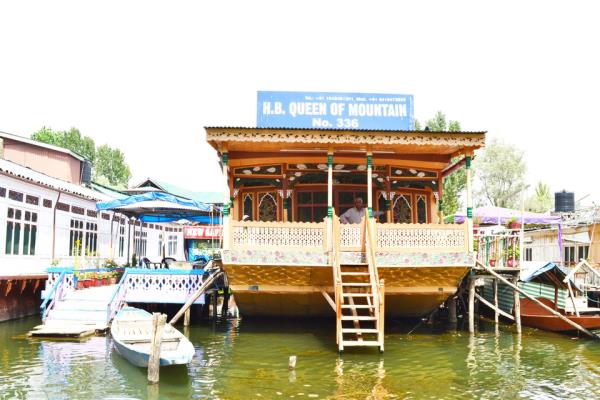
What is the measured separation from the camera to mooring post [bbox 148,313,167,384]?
30.3 feet

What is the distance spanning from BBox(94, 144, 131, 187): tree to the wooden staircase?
54.1 meters

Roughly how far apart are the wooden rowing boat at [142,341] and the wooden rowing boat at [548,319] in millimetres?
10387

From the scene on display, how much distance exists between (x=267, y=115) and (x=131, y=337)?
9.21 metres

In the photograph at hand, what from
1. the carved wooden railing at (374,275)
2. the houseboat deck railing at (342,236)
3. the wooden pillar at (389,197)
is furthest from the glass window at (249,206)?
the carved wooden railing at (374,275)

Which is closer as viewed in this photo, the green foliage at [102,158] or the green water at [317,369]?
the green water at [317,369]

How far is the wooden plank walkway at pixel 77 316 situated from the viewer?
515 inches

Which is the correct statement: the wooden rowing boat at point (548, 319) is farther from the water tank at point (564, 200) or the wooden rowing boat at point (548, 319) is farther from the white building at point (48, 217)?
the water tank at point (564, 200)

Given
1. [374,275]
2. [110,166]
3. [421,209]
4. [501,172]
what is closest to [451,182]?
[501,172]

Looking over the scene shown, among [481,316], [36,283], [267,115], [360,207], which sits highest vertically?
[267,115]

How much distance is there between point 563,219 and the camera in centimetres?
2378

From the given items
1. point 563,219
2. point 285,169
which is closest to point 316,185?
point 285,169

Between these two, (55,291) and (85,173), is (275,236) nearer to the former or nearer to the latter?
(55,291)

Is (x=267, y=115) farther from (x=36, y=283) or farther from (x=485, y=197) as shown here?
(x=485, y=197)

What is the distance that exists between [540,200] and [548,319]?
4553 centimetres
